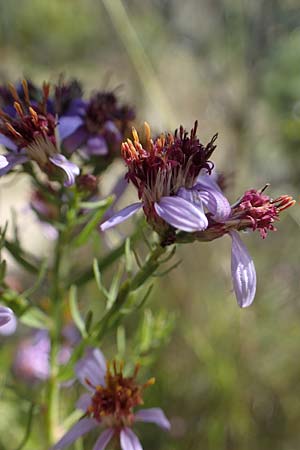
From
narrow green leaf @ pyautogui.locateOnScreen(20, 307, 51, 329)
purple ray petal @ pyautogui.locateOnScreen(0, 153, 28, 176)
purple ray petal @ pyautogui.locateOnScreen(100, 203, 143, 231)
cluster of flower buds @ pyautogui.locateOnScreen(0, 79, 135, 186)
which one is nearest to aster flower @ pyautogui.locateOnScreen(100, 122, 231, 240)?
purple ray petal @ pyautogui.locateOnScreen(100, 203, 143, 231)

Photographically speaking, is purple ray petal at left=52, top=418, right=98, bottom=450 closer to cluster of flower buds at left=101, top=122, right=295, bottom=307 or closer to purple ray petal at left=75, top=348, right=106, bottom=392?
purple ray petal at left=75, top=348, right=106, bottom=392

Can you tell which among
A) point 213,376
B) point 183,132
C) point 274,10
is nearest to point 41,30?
point 274,10

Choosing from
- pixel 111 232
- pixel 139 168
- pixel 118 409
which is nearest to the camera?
pixel 139 168

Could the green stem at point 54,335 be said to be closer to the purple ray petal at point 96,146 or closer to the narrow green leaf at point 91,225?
the narrow green leaf at point 91,225

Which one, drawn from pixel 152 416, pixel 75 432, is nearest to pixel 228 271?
pixel 152 416

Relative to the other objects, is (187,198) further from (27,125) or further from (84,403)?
(84,403)

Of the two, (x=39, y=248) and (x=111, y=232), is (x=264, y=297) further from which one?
(x=39, y=248)
